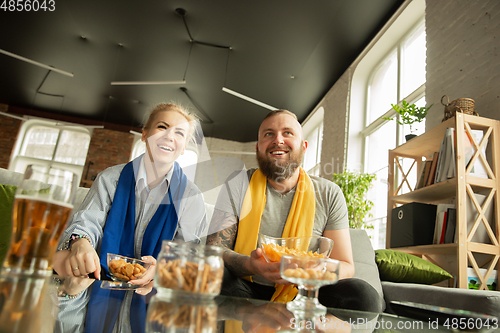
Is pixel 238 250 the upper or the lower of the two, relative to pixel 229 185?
lower

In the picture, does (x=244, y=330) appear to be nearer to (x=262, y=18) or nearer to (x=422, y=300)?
(x=422, y=300)

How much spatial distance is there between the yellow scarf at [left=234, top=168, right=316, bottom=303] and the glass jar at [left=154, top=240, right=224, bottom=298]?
0.95 meters

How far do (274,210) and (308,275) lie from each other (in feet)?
3.32

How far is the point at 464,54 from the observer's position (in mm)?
2947

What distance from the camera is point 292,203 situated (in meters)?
1.66

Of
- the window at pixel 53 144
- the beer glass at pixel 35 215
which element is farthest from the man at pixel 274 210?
the window at pixel 53 144

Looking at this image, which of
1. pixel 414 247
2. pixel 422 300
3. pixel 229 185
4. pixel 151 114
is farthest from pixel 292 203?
pixel 414 247

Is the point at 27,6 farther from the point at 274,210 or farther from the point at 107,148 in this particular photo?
the point at 274,210

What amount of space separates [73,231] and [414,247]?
2.44m

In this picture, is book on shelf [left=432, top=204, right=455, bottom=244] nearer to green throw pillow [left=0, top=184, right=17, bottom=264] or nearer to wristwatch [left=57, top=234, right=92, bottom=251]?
wristwatch [left=57, top=234, right=92, bottom=251]

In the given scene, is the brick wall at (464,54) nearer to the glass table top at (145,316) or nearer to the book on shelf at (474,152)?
the book on shelf at (474,152)

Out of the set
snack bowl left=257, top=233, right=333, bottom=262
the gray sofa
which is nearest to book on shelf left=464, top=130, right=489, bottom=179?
the gray sofa

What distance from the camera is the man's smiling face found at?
174cm

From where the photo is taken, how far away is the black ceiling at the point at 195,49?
4879 mm
